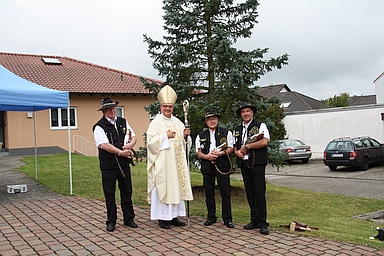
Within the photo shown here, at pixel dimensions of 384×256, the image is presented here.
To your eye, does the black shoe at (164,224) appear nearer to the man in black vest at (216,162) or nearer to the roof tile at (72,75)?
the man in black vest at (216,162)

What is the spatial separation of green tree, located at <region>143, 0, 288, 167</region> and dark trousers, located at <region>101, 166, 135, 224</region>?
363cm

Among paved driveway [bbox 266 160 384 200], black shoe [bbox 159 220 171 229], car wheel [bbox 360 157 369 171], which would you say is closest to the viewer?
black shoe [bbox 159 220 171 229]

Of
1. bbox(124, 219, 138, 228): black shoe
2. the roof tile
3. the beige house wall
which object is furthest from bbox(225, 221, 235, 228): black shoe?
the roof tile

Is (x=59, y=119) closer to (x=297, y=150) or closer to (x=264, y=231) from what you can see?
(x=297, y=150)

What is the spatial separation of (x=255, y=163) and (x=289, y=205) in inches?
178

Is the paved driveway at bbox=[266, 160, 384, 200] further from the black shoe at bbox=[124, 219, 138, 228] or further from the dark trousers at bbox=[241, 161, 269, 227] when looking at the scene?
the black shoe at bbox=[124, 219, 138, 228]

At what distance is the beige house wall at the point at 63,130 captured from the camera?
2241cm

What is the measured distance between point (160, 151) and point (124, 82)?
808 inches

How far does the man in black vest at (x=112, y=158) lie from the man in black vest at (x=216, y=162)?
47.8 inches

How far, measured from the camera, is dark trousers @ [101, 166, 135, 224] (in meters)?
6.58

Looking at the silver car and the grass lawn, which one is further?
the silver car

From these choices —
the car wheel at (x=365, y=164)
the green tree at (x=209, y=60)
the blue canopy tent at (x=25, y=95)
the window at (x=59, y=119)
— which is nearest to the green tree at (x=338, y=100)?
the car wheel at (x=365, y=164)

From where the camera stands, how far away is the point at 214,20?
11.1m

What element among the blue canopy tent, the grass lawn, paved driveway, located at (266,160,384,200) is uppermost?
the blue canopy tent
